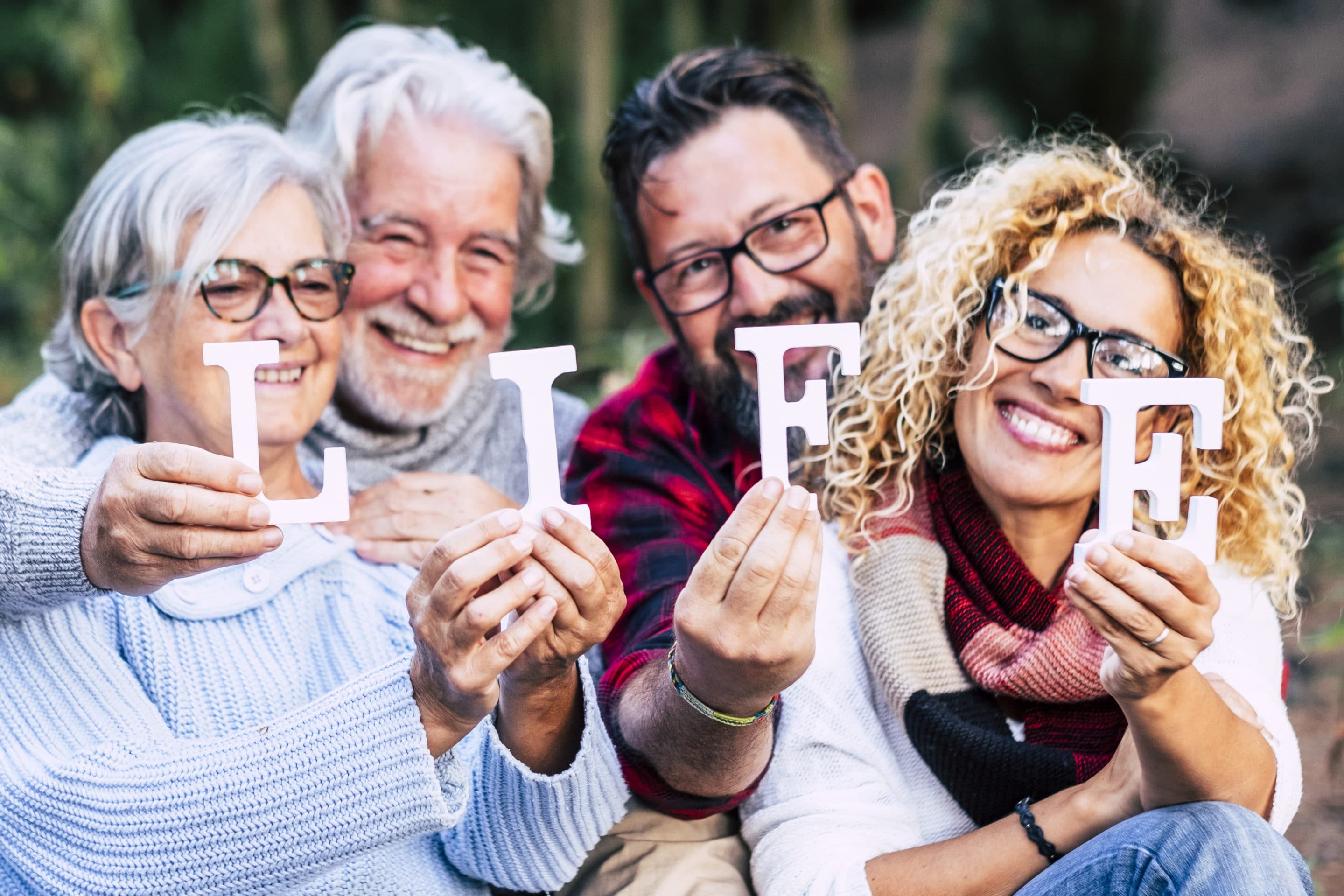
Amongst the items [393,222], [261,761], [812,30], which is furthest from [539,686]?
[812,30]

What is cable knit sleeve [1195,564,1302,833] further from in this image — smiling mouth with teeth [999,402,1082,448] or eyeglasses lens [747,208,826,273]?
eyeglasses lens [747,208,826,273]

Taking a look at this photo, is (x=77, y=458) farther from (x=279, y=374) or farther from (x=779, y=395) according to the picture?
(x=779, y=395)

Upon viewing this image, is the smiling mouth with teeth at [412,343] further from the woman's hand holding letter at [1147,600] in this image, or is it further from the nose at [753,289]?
the woman's hand holding letter at [1147,600]

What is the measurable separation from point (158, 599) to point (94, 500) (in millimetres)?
406

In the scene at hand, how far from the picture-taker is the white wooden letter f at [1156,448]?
→ 1793 mm

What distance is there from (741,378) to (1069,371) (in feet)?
2.85

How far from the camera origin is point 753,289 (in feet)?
9.02

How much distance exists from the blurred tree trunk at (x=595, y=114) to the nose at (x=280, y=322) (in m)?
6.51

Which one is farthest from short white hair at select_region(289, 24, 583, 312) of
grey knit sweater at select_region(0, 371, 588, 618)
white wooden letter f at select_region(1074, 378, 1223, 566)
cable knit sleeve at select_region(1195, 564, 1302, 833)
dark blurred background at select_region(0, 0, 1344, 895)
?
dark blurred background at select_region(0, 0, 1344, 895)

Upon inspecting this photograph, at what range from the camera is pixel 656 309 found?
9.81 feet

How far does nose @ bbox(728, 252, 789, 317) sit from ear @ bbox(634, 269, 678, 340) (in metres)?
0.21

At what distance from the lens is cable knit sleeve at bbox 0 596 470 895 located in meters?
1.75

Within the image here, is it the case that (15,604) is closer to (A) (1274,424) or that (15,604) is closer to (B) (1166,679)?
(B) (1166,679)

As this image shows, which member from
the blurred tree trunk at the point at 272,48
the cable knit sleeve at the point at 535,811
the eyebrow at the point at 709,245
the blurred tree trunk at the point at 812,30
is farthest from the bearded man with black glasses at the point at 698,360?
the blurred tree trunk at the point at 272,48
